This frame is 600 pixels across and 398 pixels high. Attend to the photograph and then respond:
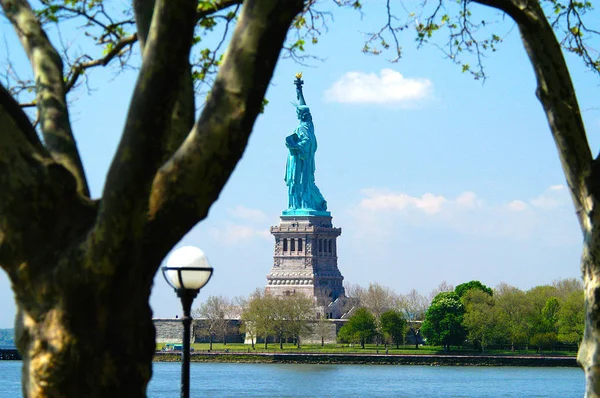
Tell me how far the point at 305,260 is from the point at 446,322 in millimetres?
31112

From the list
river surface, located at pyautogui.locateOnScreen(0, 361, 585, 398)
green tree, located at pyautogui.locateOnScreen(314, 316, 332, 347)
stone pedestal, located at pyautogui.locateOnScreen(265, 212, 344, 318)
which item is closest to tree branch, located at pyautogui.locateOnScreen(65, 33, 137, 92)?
river surface, located at pyautogui.locateOnScreen(0, 361, 585, 398)

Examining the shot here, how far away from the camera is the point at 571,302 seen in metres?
91.2

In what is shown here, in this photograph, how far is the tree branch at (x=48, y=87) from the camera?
25.6ft

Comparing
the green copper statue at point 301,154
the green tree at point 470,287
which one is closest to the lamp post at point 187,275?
the green tree at point 470,287

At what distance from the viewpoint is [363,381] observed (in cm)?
7200

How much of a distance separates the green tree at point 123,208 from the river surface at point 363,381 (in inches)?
1937

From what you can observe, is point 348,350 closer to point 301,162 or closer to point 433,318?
point 433,318

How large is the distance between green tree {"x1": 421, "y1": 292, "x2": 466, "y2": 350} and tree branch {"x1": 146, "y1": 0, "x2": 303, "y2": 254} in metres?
91.1

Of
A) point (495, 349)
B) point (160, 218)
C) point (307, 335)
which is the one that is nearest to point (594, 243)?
point (160, 218)

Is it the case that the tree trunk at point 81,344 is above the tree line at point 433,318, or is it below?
below

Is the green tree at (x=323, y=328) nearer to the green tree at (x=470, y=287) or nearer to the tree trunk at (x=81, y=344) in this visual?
the green tree at (x=470, y=287)

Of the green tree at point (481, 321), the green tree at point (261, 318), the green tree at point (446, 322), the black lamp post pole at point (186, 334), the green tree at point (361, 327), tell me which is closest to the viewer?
the black lamp post pole at point (186, 334)

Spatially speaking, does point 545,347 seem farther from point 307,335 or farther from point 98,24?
point 98,24

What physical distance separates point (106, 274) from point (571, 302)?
288 feet
